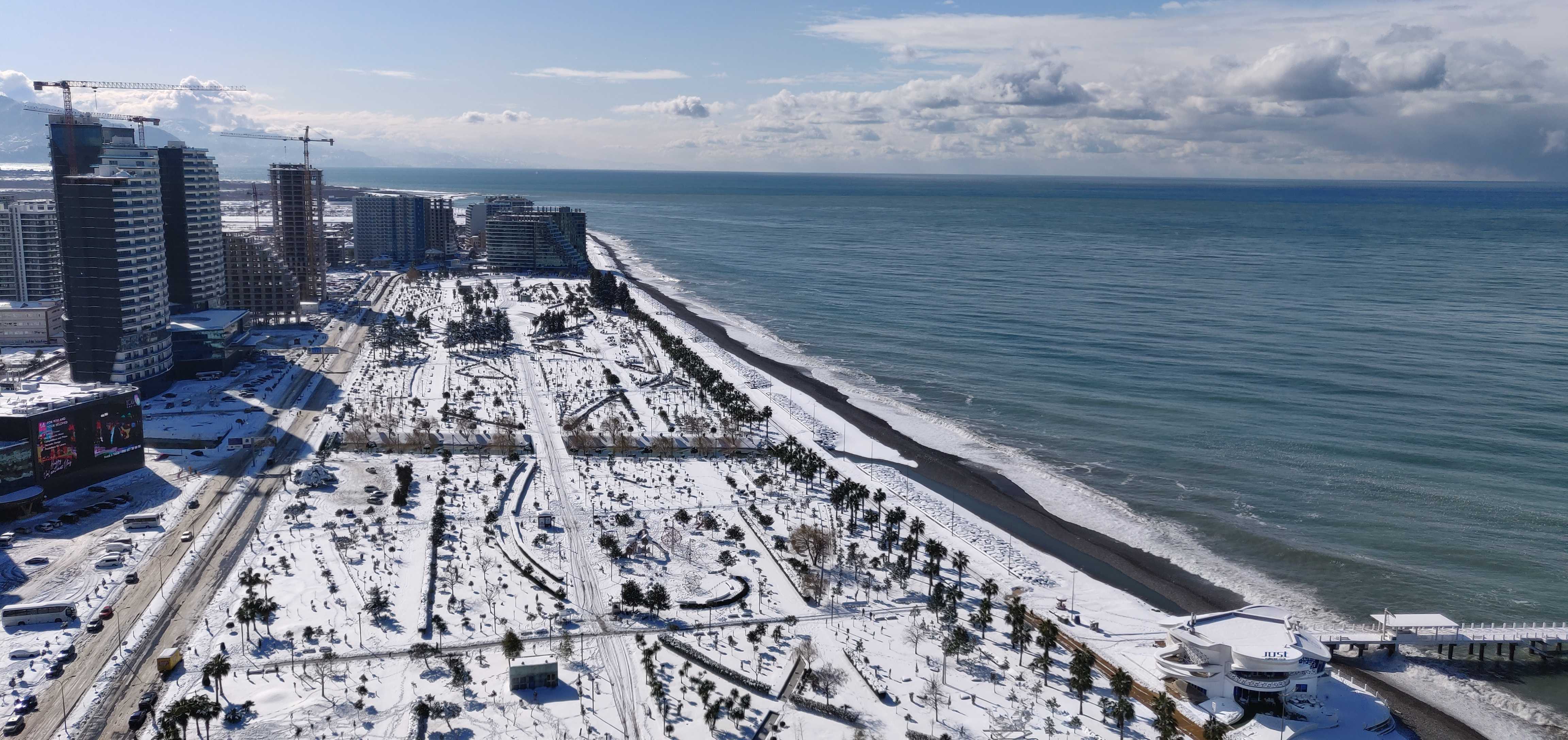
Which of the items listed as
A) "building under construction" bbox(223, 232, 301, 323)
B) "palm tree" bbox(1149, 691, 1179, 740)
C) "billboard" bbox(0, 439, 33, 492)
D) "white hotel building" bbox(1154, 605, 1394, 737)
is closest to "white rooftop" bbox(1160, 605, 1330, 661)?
"white hotel building" bbox(1154, 605, 1394, 737)

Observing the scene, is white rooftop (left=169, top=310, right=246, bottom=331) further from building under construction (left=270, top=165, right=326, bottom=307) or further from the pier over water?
the pier over water

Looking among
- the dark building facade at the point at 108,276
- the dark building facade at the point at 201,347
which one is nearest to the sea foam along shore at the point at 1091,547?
the dark building facade at the point at 201,347

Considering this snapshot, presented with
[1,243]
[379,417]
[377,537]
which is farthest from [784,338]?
[1,243]

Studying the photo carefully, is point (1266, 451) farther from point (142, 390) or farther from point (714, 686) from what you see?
point (142, 390)

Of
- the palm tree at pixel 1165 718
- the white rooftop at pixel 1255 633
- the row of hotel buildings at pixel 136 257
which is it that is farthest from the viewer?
the row of hotel buildings at pixel 136 257

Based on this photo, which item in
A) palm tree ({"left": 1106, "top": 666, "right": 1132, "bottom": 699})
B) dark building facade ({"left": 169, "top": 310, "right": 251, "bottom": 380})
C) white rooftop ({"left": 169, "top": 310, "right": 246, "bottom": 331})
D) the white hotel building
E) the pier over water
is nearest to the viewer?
palm tree ({"left": 1106, "top": 666, "right": 1132, "bottom": 699})

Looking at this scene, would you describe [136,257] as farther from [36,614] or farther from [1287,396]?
[1287,396]

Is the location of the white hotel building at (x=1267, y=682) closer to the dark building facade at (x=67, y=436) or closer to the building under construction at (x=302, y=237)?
the dark building facade at (x=67, y=436)
